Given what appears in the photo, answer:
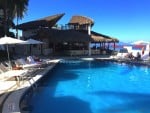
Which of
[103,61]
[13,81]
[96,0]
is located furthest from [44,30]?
[13,81]

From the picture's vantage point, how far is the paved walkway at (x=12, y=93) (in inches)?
318

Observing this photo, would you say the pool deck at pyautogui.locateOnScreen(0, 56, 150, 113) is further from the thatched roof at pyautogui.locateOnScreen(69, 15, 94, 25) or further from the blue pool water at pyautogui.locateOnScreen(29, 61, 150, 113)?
the thatched roof at pyautogui.locateOnScreen(69, 15, 94, 25)

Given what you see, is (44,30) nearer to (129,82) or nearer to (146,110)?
(129,82)

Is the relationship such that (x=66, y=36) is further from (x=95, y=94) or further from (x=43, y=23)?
(x=95, y=94)

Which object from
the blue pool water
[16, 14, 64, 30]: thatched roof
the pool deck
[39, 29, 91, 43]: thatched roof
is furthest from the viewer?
[16, 14, 64, 30]: thatched roof

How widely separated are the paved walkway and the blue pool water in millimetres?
532

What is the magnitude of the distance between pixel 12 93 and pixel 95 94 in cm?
420

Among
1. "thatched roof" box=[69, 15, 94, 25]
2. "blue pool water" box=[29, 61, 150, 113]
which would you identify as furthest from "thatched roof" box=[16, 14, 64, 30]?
"blue pool water" box=[29, 61, 150, 113]

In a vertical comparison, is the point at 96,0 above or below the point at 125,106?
above

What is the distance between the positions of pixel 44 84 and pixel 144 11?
38.5 m

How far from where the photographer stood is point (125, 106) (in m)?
11.0

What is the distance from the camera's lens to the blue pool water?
1053cm

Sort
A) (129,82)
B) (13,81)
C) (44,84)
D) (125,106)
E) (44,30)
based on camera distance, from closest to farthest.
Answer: (125,106)
(13,81)
(44,84)
(129,82)
(44,30)

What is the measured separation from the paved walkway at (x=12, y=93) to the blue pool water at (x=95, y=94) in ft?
1.74
